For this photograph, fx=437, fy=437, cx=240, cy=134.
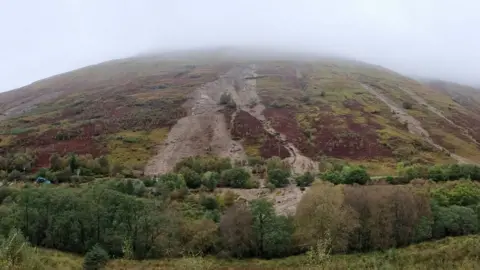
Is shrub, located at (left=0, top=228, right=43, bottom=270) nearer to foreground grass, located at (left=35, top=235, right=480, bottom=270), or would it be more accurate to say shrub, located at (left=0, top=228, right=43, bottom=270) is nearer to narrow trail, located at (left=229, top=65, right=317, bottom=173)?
foreground grass, located at (left=35, top=235, right=480, bottom=270)

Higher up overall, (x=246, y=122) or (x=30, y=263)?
(x=30, y=263)

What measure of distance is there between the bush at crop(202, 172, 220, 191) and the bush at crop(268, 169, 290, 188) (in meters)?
11.9

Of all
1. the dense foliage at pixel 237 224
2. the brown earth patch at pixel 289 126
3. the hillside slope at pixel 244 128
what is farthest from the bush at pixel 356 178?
the brown earth patch at pixel 289 126

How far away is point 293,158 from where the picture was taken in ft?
395

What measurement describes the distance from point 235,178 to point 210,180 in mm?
5677

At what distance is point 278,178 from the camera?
316ft

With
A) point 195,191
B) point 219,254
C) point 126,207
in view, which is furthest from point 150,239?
point 195,191

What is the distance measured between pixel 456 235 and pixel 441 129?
100 metres

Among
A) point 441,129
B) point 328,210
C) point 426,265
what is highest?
point 426,265

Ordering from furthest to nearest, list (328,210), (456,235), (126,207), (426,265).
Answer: (456,235)
(126,207)
(328,210)
(426,265)

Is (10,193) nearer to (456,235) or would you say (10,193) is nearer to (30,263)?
(30,263)

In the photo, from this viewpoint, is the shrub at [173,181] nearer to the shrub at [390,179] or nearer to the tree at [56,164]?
the tree at [56,164]

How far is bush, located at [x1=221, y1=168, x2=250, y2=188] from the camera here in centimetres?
9619

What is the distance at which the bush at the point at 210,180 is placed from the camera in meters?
94.8
